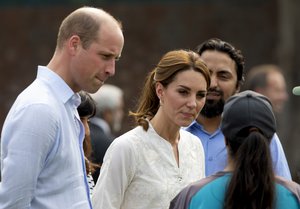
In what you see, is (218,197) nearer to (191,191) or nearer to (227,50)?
(191,191)

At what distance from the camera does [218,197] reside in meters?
4.22

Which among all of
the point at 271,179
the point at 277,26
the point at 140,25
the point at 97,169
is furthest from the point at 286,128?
the point at 271,179

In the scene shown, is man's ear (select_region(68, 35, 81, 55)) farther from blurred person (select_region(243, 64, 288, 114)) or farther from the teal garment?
blurred person (select_region(243, 64, 288, 114))

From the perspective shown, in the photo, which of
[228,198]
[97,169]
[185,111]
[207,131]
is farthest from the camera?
[97,169]

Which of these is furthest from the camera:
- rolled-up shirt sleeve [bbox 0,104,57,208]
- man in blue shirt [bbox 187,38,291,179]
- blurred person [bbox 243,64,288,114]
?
blurred person [bbox 243,64,288,114]

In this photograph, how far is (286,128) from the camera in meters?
16.2

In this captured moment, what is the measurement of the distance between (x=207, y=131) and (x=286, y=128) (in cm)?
1006

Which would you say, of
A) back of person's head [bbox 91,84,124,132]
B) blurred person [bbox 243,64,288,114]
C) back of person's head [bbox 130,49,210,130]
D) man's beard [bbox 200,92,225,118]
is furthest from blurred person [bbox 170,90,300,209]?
back of person's head [bbox 91,84,124,132]

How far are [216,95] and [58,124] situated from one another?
5.82 feet

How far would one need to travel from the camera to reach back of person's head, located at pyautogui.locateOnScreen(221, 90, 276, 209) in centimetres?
420

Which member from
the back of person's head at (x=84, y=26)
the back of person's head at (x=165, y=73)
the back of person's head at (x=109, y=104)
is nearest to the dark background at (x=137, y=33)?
the back of person's head at (x=109, y=104)

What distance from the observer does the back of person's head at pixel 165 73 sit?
5.48 meters

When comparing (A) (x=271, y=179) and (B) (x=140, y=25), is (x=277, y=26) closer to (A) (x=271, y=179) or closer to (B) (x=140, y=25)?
(B) (x=140, y=25)

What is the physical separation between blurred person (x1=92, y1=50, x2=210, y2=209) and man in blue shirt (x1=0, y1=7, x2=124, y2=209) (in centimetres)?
36
